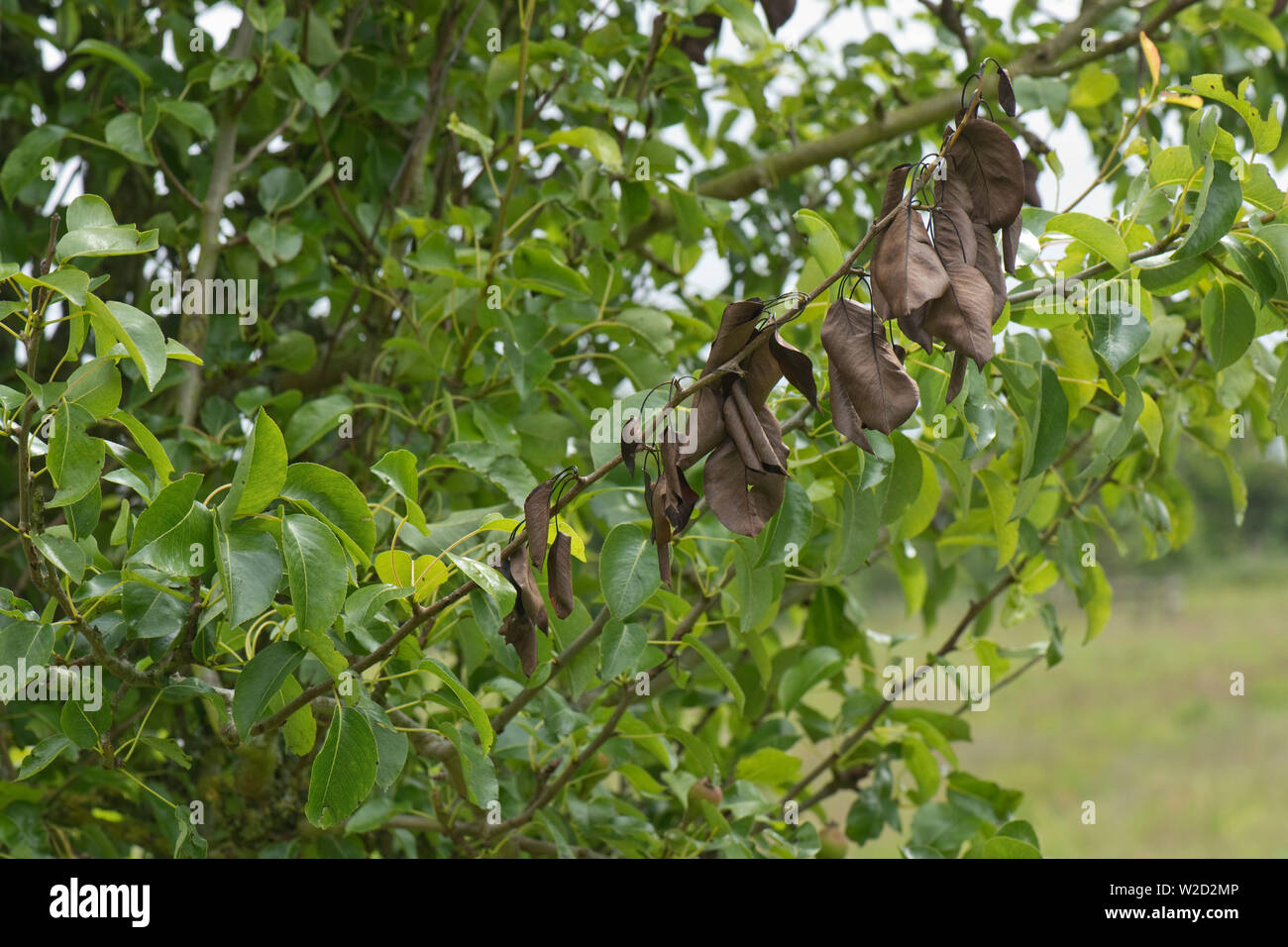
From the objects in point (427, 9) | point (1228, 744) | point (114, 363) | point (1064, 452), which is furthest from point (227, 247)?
point (1228, 744)

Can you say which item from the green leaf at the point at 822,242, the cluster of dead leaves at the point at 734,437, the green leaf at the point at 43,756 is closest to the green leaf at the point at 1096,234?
the green leaf at the point at 822,242

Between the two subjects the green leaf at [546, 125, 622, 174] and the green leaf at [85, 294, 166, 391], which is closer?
the green leaf at [85, 294, 166, 391]

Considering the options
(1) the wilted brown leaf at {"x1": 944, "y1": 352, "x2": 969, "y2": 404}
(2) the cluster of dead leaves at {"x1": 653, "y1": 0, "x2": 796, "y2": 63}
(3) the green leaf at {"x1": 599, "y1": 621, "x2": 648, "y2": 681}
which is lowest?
(3) the green leaf at {"x1": 599, "y1": 621, "x2": 648, "y2": 681}

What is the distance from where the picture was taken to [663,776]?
116 cm

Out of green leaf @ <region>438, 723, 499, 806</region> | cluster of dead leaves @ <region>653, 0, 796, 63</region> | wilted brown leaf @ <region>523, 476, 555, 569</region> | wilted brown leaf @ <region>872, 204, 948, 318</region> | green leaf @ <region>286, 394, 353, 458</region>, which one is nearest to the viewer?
wilted brown leaf @ <region>872, 204, 948, 318</region>

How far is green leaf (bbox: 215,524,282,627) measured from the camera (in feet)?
2.09

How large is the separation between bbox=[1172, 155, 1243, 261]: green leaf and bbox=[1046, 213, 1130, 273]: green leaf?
0.12 feet

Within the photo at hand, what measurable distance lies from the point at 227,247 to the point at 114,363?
0.57m

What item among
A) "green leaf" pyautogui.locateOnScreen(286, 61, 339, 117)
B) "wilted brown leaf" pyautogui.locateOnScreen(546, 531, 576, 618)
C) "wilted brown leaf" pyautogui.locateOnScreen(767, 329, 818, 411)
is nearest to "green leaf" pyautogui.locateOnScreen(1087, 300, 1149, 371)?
"wilted brown leaf" pyautogui.locateOnScreen(767, 329, 818, 411)

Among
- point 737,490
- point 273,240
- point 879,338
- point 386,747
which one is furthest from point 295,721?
point 273,240

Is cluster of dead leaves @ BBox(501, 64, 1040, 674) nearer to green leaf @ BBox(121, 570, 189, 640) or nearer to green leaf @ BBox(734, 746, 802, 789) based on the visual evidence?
green leaf @ BBox(121, 570, 189, 640)

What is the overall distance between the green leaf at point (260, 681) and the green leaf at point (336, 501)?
76 millimetres

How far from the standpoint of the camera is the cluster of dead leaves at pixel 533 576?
639 mm

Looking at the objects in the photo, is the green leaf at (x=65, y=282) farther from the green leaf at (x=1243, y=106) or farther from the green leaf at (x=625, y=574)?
the green leaf at (x=1243, y=106)
